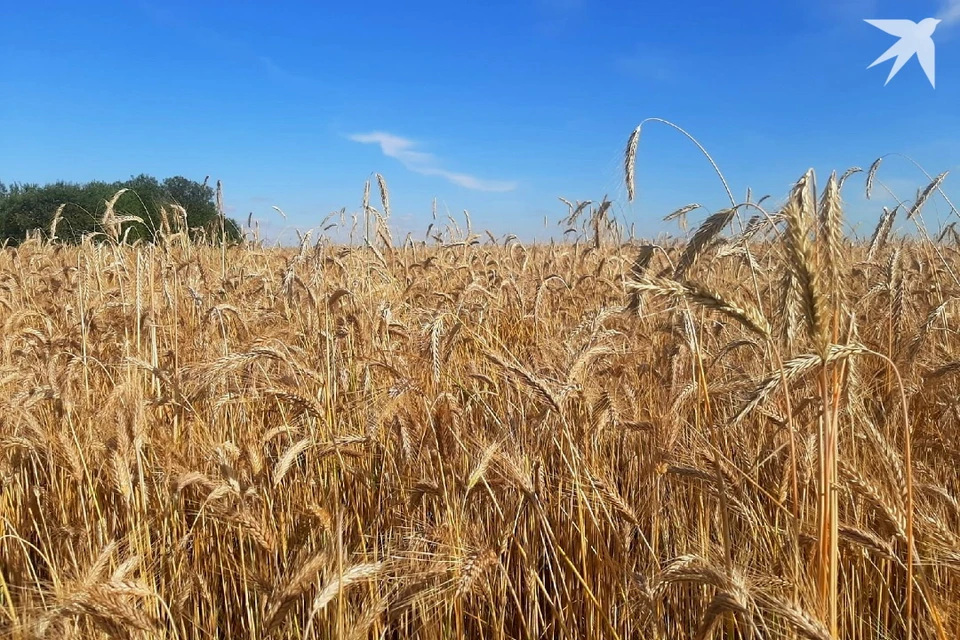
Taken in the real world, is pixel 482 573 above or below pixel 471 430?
below

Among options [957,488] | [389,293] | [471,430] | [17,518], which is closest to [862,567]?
[957,488]

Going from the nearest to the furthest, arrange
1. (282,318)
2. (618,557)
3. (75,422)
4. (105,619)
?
(105,619)
(618,557)
(75,422)
(282,318)

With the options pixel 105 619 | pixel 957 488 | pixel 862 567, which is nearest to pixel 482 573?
pixel 105 619

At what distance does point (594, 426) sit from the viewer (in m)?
1.78

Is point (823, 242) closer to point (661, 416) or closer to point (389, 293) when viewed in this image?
point (661, 416)

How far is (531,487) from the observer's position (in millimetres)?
1413

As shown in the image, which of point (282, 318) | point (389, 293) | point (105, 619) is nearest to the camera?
point (105, 619)

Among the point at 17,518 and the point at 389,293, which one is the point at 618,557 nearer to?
the point at 17,518

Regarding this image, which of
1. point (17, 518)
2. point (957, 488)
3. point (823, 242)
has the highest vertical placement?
point (823, 242)

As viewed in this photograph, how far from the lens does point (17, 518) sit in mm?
1980

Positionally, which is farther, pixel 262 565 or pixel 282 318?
pixel 282 318

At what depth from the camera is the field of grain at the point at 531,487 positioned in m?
1.18

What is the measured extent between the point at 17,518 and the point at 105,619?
1265 millimetres

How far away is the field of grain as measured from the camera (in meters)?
1.18
